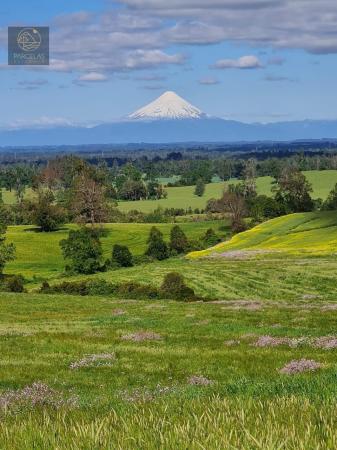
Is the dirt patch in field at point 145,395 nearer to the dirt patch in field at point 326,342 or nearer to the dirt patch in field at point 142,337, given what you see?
the dirt patch in field at point 326,342

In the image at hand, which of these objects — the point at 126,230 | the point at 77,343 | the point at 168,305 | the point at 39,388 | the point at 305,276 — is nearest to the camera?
the point at 39,388

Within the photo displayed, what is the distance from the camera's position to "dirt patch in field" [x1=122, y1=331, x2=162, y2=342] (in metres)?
25.6

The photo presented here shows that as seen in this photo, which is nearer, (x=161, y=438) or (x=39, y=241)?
(x=161, y=438)

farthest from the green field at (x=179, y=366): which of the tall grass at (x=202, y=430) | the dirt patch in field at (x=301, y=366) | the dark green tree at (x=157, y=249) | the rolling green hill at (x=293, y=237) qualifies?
the dark green tree at (x=157, y=249)

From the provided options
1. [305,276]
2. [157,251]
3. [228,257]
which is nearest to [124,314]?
[305,276]

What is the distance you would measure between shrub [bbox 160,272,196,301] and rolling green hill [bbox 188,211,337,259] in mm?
32101

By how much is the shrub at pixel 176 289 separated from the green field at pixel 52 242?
43679 mm

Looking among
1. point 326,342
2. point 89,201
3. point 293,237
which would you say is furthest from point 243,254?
point 326,342

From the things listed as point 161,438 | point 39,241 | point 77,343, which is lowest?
point 39,241

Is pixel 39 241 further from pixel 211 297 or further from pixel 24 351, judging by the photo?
pixel 24 351

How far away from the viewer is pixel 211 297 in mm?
55094

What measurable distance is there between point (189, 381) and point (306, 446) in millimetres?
11751

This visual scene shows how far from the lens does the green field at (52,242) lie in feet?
360

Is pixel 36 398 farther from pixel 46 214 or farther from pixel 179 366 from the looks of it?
pixel 46 214
